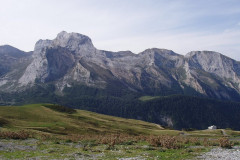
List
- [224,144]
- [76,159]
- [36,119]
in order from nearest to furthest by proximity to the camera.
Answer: [76,159]
[224,144]
[36,119]

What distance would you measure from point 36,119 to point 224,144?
75.8 meters

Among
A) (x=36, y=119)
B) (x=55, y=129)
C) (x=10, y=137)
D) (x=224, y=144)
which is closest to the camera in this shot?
(x=224, y=144)

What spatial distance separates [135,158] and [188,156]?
6.85 metres

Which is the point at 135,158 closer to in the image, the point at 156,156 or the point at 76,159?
the point at 156,156

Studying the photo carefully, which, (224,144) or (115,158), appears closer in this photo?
(115,158)

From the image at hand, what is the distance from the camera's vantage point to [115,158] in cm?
3055

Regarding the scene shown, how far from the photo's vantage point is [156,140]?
4225 cm

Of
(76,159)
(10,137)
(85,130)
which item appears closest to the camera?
(76,159)

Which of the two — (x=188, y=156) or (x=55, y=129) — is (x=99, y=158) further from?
(x=55, y=129)

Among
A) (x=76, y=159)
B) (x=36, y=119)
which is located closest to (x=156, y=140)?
(x=76, y=159)

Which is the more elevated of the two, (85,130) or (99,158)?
(99,158)

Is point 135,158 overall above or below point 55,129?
above

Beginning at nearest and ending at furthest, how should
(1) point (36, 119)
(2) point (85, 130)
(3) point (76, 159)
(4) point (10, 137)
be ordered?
(3) point (76, 159) < (4) point (10, 137) < (2) point (85, 130) < (1) point (36, 119)

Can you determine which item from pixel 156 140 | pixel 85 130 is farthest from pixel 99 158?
pixel 85 130
